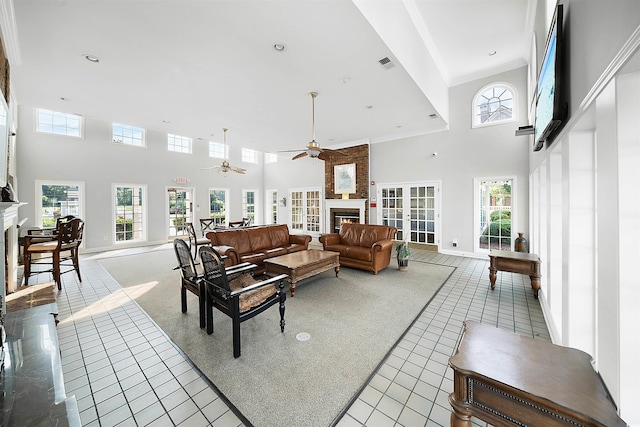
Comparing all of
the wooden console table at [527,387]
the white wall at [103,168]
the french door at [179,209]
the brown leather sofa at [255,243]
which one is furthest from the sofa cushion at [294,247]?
the french door at [179,209]

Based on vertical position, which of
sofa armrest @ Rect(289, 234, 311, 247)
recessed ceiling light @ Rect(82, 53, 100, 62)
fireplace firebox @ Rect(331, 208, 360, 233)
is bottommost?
sofa armrest @ Rect(289, 234, 311, 247)

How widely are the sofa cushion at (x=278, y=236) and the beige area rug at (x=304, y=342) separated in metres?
1.38

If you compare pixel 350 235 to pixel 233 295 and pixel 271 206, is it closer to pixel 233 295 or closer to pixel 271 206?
pixel 233 295

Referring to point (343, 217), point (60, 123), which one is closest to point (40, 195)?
point (60, 123)

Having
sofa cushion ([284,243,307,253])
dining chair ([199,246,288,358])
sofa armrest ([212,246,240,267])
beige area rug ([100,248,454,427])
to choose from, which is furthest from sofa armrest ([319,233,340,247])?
dining chair ([199,246,288,358])

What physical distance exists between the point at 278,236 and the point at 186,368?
3527 mm

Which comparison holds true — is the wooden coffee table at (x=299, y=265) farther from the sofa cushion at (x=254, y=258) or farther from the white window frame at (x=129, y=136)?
the white window frame at (x=129, y=136)

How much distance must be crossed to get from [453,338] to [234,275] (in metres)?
2.52

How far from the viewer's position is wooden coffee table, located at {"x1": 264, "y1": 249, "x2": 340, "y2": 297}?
3668 mm

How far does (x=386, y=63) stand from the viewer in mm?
3541

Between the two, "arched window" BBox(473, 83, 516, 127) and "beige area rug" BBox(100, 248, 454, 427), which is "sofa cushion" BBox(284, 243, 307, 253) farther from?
"arched window" BBox(473, 83, 516, 127)

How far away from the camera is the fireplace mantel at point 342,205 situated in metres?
7.97

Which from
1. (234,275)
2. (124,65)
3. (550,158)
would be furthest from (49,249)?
(550,158)

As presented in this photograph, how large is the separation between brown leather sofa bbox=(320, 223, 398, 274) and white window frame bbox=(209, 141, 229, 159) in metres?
6.61
